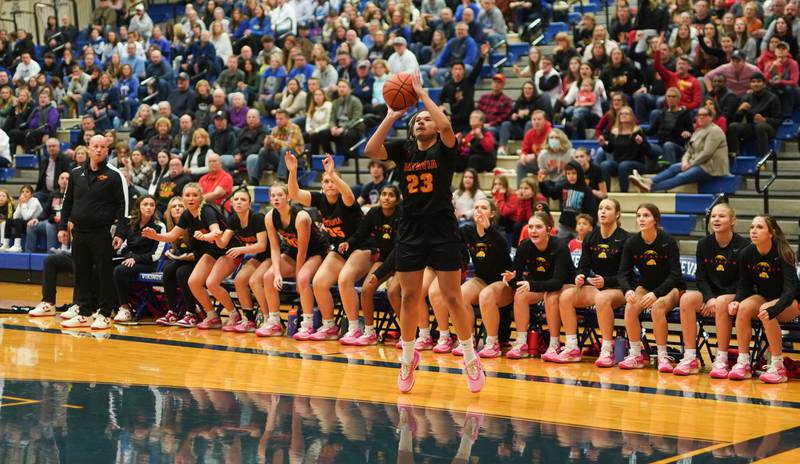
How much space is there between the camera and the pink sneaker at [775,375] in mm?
7605

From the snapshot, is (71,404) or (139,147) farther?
(139,147)

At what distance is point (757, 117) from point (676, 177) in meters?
1.23

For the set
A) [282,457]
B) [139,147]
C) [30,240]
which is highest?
[282,457]

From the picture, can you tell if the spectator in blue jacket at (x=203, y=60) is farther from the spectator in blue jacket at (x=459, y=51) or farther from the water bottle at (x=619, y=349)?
the water bottle at (x=619, y=349)

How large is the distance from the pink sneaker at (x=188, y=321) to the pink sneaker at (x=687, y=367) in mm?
4592

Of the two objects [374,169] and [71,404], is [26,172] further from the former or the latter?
[71,404]

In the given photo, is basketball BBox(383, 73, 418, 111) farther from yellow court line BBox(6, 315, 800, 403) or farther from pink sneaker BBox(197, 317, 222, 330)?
pink sneaker BBox(197, 317, 222, 330)

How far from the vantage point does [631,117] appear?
39.4 ft

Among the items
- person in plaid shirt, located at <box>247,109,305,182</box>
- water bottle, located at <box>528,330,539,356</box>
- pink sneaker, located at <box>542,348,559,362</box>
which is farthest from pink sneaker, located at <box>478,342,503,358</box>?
person in plaid shirt, located at <box>247,109,305,182</box>

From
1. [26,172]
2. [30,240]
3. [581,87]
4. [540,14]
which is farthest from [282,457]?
[26,172]

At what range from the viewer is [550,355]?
852cm

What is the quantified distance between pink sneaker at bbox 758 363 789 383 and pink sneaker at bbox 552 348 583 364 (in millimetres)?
1407

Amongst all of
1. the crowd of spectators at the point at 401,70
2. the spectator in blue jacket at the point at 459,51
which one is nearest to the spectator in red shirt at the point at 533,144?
the crowd of spectators at the point at 401,70

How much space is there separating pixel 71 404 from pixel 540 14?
11879 mm
